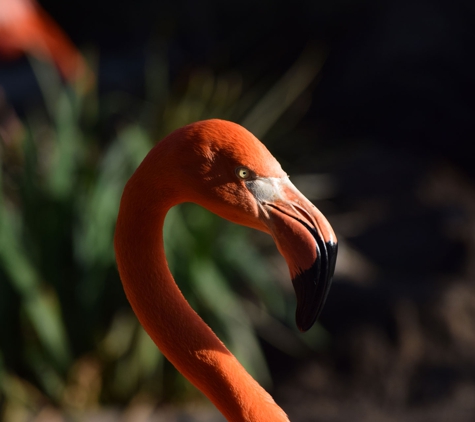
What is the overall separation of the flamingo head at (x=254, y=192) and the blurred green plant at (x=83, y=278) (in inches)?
92.0

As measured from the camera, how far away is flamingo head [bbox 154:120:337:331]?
1.28 metres

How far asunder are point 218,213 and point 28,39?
189 inches

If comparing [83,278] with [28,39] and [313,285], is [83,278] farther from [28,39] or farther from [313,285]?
[28,39]

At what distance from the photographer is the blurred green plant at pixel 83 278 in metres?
3.55

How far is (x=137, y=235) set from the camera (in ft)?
4.55

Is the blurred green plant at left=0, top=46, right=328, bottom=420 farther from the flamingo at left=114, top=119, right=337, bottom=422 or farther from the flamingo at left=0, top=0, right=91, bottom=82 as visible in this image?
the flamingo at left=114, top=119, right=337, bottom=422

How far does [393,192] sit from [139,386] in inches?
138

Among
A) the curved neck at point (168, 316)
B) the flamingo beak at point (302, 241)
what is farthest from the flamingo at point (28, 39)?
the flamingo beak at point (302, 241)

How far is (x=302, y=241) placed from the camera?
4.21 feet

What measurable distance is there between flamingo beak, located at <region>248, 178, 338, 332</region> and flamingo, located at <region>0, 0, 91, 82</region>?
442 centimetres

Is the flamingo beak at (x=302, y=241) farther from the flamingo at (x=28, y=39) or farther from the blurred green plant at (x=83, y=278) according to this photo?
the flamingo at (x=28, y=39)

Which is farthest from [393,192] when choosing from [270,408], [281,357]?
[270,408]

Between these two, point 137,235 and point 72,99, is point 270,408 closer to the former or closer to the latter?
point 137,235

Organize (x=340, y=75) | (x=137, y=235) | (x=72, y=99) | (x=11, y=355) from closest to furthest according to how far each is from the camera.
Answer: (x=137, y=235) → (x=11, y=355) → (x=72, y=99) → (x=340, y=75)
